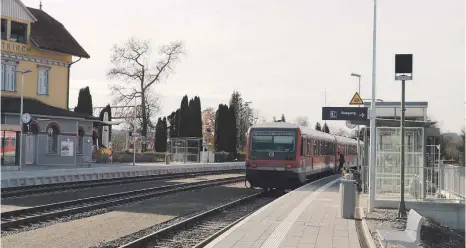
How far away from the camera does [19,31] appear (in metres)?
37.1

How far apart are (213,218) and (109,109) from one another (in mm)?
47445

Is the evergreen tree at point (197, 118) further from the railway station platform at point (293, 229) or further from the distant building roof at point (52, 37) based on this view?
the railway station platform at point (293, 229)

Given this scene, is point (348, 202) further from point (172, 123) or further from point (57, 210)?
point (172, 123)

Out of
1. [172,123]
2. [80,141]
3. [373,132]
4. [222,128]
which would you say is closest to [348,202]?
[373,132]

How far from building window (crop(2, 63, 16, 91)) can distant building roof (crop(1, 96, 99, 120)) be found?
2.84 feet

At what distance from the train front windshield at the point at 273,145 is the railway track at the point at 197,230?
12.2ft

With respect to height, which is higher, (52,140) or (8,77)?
(8,77)

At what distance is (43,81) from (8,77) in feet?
9.94

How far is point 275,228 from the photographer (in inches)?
429

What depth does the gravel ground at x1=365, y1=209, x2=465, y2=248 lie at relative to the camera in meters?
12.4

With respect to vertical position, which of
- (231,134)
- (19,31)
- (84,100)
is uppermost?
(19,31)

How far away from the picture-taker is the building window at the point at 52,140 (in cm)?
3544

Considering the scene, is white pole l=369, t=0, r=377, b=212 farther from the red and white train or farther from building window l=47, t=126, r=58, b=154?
building window l=47, t=126, r=58, b=154

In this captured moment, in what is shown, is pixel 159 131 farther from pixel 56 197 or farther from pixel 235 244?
pixel 235 244
